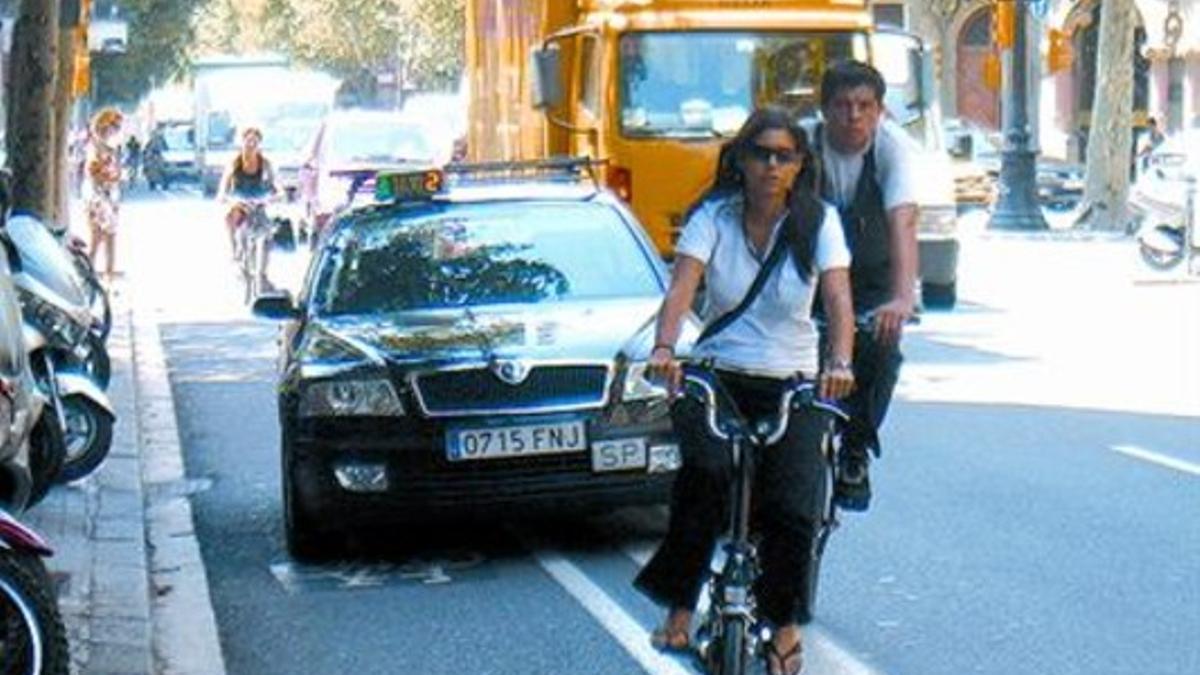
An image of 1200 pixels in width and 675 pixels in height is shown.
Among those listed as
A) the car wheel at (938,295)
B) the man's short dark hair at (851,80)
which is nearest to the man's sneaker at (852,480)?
the man's short dark hair at (851,80)

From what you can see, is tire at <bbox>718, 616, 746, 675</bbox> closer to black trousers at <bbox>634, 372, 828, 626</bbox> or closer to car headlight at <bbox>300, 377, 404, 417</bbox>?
black trousers at <bbox>634, 372, 828, 626</bbox>

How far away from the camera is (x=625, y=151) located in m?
19.9

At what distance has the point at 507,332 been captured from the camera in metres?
10.9

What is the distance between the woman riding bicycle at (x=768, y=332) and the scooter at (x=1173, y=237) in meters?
22.1

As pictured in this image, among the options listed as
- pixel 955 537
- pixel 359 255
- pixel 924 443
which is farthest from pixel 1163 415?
pixel 359 255

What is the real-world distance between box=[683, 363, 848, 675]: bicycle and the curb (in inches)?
90.0

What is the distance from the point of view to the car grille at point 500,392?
1042 centimetres

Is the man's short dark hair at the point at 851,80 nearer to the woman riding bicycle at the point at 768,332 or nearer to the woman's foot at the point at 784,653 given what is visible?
the woman riding bicycle at the point at 768,332

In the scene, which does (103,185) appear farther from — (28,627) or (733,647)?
(733,647)

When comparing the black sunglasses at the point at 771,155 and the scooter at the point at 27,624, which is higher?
the black sunglasses at the point at 771,155

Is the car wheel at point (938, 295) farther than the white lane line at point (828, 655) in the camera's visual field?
Yes

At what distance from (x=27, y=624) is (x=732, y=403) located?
199cm

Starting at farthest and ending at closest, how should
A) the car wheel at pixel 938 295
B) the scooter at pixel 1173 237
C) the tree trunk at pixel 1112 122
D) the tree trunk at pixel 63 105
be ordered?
the tree trunk at pixel 1112 122 < the scooter at pixel 1173 237 < the car wheel at pixel 938 295 < the tree trunk at pixel 63 105

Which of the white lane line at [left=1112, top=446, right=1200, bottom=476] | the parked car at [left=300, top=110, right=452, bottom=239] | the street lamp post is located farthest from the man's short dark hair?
the street lamp post
